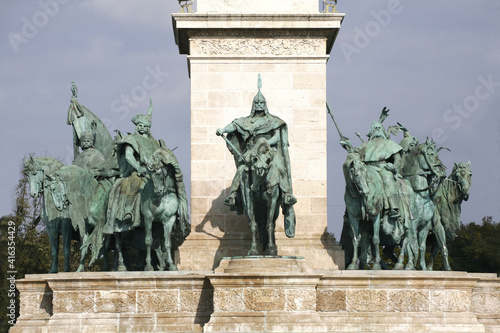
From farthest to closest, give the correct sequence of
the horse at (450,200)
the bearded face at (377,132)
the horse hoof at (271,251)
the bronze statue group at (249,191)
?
the horse at (450,200) < the bearded face at (377,132) < the horse hoof at (271,251) < the bronze statue group at (249,191)

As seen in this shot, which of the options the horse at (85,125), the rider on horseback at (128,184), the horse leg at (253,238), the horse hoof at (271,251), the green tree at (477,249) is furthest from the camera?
the green tree at (477,249)

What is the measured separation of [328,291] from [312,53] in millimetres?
7104

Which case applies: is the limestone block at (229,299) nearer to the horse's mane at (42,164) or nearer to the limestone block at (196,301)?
the limestone block at (196,301)

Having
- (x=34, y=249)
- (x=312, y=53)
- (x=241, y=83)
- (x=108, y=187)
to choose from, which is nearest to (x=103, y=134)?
(x=108, y=187)

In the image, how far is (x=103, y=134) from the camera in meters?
25.8

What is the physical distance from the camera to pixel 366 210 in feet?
73.0

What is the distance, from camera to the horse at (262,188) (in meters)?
20.9

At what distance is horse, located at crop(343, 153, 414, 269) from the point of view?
72.1 feet

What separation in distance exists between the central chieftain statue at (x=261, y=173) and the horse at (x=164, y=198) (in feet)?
3.72

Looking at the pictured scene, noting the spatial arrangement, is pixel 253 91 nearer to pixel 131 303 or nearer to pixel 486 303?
pixel 131 303

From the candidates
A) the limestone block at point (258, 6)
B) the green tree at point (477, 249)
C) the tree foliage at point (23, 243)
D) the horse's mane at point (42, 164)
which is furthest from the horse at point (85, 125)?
the green tree at point (477, 249)

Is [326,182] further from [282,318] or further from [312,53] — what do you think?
[282,318]

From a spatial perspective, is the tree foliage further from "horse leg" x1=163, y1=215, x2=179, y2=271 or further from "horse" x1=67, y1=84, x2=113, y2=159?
"horse leg" x1=163, y1=215, x2=179, y2=271

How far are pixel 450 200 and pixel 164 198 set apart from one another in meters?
8.24
